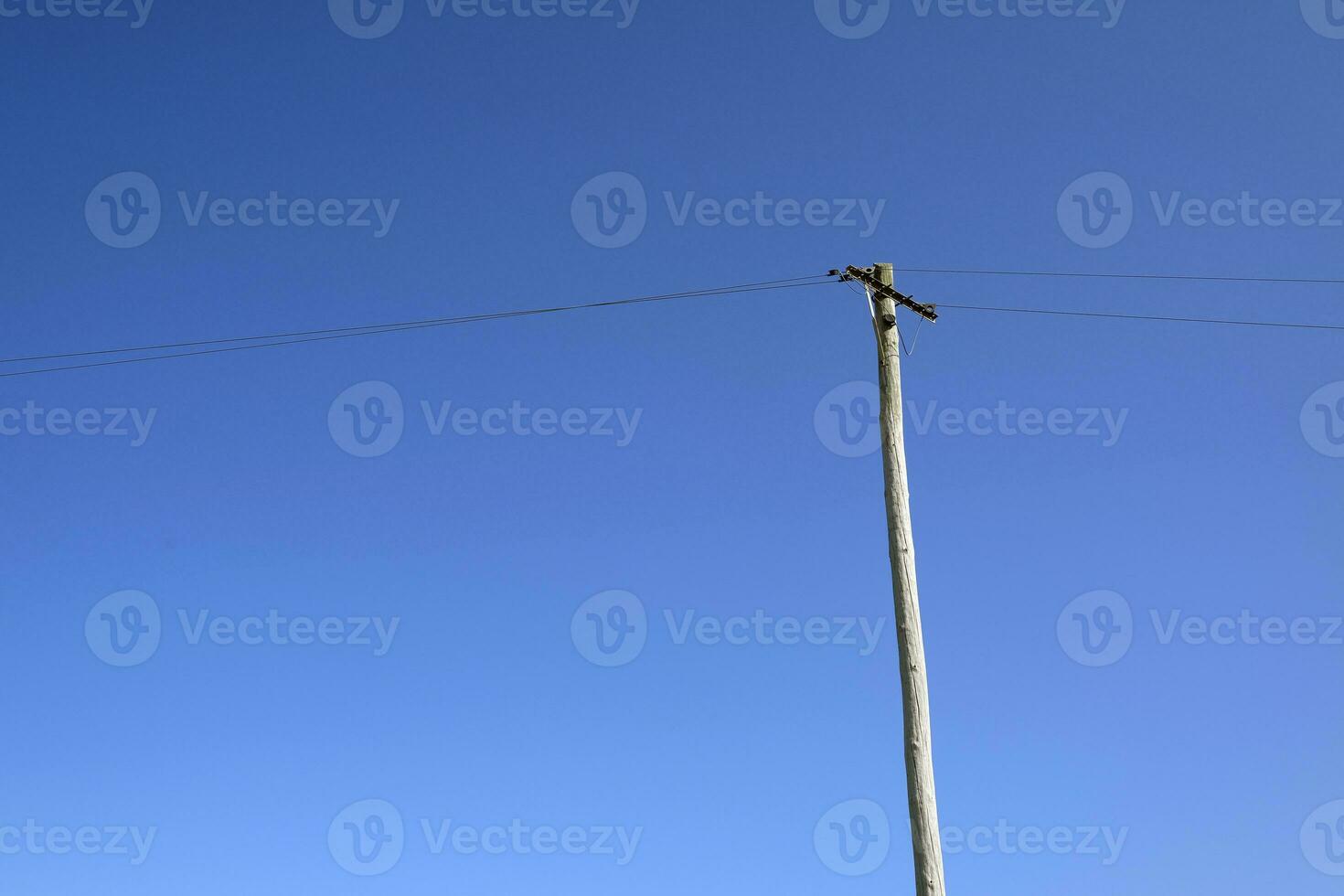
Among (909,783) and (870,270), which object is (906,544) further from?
(870,270)

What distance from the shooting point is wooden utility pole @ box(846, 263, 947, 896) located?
12156mm

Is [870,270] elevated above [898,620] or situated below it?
above

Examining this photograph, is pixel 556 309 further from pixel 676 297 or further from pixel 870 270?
pixel 870 270

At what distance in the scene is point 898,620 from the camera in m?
13.2

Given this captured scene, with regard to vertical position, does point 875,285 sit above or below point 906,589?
above

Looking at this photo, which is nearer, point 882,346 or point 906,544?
point 906,544

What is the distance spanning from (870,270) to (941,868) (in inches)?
Answer: 291

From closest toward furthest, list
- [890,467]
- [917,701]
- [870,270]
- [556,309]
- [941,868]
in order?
1. [941,868]
2. [917,701]
3. [890,467]
4. [870,270]
5. [556,309]

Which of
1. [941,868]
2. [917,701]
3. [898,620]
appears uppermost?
[898,620]

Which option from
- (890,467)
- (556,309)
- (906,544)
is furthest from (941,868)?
(556,309)

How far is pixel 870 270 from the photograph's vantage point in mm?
15164

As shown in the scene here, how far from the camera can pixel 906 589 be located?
43.8 feet

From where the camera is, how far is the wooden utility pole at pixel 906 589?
12156 mm

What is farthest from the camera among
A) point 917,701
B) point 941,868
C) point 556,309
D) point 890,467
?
point 556,309
